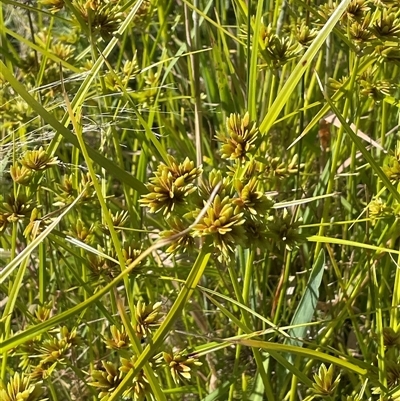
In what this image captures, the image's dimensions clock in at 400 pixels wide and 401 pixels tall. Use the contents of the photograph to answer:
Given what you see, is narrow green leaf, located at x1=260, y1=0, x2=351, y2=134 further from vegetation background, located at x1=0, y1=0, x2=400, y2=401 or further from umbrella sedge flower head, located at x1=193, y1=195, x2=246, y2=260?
umbrella sedge flower head, located at x1=193, y1=195, x2=246, y2=260

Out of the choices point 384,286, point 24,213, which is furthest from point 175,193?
point 384,286

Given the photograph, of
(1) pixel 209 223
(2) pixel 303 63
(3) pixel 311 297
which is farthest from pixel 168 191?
(3) pixel 311 297

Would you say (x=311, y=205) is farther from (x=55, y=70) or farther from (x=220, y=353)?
(x=55, y=70)

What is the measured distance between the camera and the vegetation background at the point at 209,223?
47 centimetres

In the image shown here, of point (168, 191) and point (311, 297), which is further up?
point (168, 191)

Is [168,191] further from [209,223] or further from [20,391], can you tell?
[20,391]

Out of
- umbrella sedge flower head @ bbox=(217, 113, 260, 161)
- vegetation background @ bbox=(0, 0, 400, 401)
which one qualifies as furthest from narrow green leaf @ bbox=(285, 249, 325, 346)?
umbrella sedge flower head @ bbox=(217, 113, 260, 161)

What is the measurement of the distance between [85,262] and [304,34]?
33cm

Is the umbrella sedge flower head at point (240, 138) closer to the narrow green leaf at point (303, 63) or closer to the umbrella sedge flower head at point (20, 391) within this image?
the narrow green leaf at point (303, 63)

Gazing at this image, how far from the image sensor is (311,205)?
33.2 inches

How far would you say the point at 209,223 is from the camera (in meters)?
0.44

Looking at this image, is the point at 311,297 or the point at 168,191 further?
the point at 311,297

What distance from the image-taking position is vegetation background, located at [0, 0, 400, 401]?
472mm

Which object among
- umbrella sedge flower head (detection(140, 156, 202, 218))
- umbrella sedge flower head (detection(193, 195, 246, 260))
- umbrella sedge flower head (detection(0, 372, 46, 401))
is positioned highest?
umbrella sedge flower head (detection(140, 156, 202, 218))
